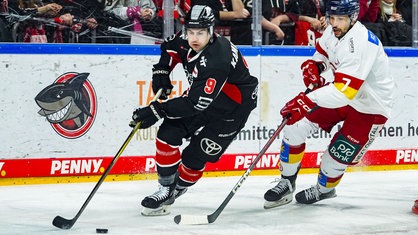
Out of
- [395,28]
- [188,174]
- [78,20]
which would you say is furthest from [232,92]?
[395,28]

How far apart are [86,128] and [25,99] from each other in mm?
482

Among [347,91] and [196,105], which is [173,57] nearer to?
[196,105]

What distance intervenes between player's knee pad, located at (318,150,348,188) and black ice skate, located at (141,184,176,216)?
94 cm

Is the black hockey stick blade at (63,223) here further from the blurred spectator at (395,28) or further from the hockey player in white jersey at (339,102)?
the blurred spectator at (395,28)

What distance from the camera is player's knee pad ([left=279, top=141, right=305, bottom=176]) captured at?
5676 mm

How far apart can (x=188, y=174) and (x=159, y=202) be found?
275 millimetres

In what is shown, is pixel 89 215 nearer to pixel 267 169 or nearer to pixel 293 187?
pixel 293 187

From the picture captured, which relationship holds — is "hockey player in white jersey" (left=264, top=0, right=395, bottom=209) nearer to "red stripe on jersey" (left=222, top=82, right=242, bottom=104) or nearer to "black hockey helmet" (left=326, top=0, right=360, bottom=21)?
"black hockey helmet" (left=326, top=0, right=360, bottom=21)

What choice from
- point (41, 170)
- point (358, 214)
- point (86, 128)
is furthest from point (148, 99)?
point (358, 214)

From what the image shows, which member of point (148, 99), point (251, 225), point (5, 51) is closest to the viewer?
point (251, 225)

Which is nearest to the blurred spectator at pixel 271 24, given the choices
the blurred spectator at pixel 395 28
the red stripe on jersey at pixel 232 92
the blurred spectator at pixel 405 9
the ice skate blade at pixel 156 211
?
the blurred spectator at pixel 395 28

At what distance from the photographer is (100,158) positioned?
6.70m

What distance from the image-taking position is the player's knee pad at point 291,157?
5.68m

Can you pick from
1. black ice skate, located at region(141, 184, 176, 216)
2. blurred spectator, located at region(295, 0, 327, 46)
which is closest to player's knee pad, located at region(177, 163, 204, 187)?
black ice skate, located at region(141, 184, 176, 216)
